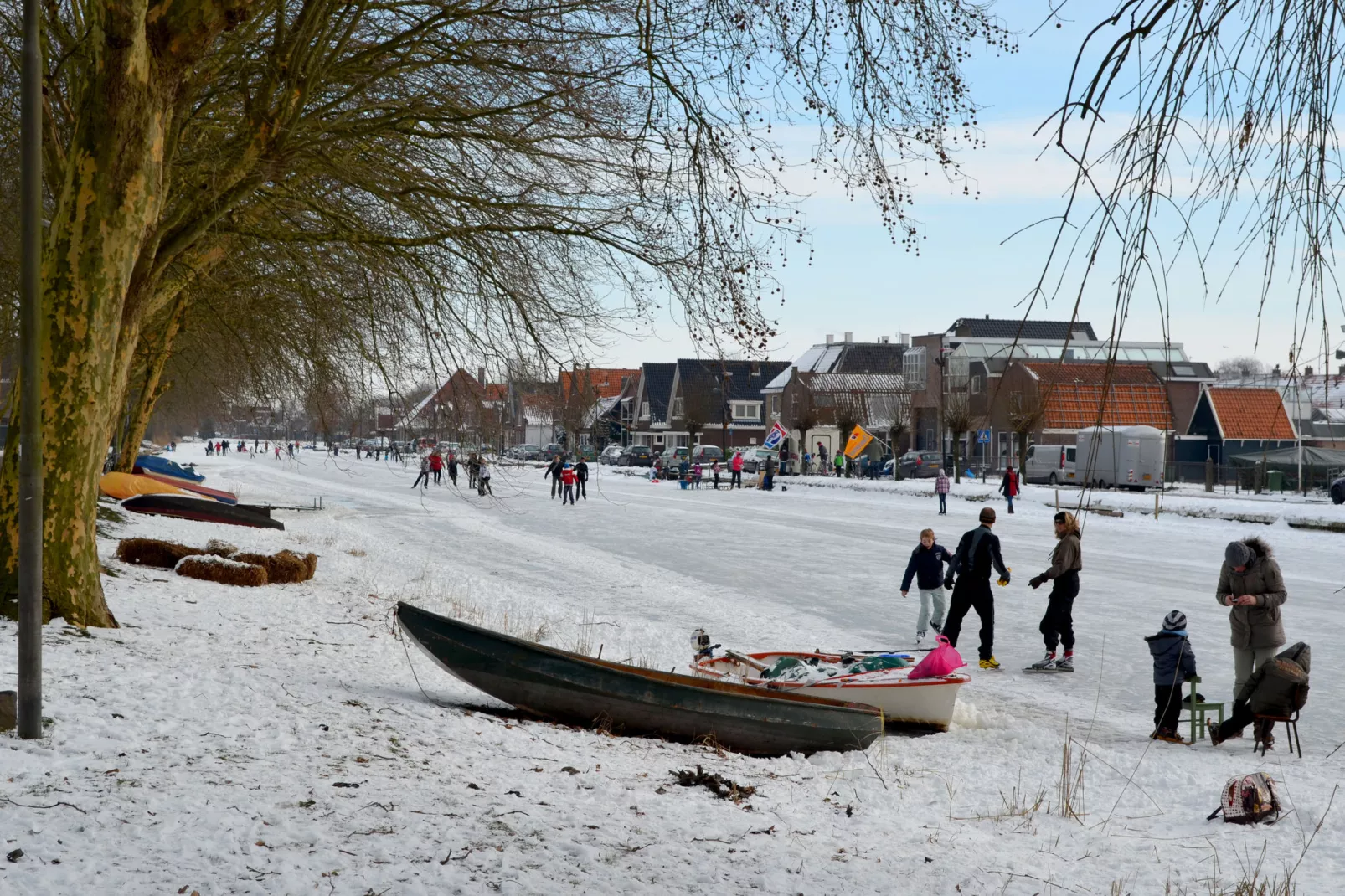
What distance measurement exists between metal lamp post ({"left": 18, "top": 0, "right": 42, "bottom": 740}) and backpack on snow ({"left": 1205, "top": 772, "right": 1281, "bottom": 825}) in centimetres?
681

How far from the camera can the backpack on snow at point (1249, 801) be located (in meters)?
7.22

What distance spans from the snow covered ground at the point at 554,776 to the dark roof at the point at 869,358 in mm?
70196

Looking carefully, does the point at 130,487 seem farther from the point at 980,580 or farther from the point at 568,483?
the point at 980,580

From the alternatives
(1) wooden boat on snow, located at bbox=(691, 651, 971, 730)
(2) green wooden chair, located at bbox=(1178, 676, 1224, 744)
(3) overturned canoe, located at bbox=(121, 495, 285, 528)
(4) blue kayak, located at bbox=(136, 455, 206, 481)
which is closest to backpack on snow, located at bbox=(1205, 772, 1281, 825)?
(2) green wooden chair, located at bbox=(1178, 676, 1224, 744)

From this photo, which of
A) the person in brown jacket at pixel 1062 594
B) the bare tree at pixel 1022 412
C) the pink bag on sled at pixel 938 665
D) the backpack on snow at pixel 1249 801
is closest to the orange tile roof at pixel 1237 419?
the bare tree at pixel 1022 412

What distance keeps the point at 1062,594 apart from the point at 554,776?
22.7 ft

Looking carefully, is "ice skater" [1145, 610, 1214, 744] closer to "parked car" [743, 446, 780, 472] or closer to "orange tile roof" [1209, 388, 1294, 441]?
"parked car" [743, 446, 780, 472]

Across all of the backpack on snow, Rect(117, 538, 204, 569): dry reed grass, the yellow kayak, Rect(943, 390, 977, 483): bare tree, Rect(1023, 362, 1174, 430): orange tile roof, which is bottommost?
the backpack on snow

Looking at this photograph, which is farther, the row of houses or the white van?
the white van

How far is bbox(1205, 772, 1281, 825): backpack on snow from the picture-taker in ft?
23.7

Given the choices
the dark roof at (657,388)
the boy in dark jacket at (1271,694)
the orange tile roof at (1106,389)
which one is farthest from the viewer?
the dark roof at (657,388)

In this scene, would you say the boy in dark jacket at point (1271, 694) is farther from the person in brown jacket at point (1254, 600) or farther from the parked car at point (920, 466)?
the parked car at point (920, 466)

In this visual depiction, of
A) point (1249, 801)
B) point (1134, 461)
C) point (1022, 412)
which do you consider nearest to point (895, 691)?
point (1249, 801)

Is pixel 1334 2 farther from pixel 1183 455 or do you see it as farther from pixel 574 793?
pixel 1183 455
